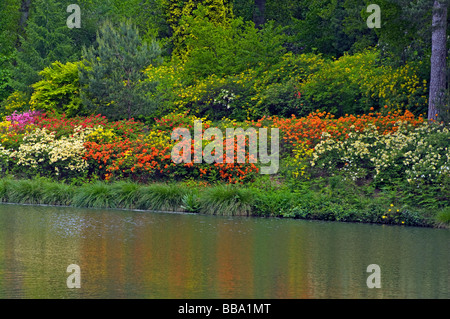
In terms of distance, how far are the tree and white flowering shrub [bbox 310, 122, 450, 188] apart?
26.5ft

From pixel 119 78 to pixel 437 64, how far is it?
36.8 ft

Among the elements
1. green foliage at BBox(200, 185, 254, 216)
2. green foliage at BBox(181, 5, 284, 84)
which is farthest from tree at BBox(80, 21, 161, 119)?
green foliage at BBox(200, 185, 254, 216)

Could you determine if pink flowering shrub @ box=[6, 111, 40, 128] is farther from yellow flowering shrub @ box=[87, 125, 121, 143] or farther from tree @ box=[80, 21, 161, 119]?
yellow flowering shrub @ box=[87, 125, 121, 143]

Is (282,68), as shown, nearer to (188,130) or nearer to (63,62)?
(188,130)

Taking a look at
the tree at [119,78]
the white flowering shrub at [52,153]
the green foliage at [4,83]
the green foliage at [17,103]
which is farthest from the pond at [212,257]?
the green foliage at [4,83]

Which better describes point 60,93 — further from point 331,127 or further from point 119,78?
point 331,127

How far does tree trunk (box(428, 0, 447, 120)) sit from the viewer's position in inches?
802

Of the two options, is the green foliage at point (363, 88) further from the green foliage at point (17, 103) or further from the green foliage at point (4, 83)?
the green foliage at point (4, 83)

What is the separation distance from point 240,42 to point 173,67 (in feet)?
14.9

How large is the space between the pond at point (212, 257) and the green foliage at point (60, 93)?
9.42 meters

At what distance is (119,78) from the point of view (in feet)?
82.0

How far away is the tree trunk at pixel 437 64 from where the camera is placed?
802 inches

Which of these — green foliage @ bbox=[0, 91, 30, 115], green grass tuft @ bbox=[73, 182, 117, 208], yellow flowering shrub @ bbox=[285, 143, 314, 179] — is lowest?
green grass tuft @ bbox=[73, 182, 117, 208]
